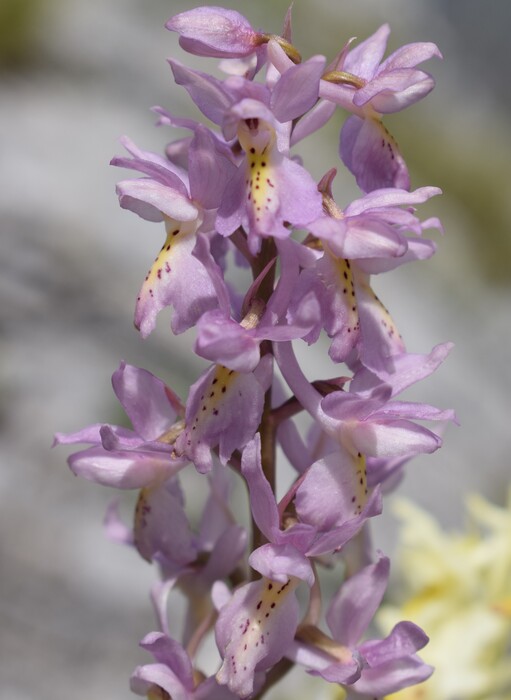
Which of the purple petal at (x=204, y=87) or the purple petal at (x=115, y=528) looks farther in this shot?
the purple petal at (x=115, y=528)

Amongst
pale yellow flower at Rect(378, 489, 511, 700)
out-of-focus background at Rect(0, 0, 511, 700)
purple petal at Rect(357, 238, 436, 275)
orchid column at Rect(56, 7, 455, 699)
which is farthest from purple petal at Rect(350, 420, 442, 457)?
out-of-focus background at Rect(0, 0, 511, 700)

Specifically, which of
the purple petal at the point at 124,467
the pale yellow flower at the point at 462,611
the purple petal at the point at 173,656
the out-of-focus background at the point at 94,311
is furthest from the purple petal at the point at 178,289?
the out-of-focus background at the point at 94,311

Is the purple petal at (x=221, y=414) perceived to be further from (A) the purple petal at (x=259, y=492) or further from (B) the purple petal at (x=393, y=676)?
(B) the purple petal at (x=393, y=676)

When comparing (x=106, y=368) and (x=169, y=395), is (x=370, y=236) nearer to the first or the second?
(x=169, y=395)

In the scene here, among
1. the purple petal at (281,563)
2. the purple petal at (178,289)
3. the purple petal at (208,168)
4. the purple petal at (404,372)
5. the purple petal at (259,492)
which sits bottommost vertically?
the purple petal at (281,563)

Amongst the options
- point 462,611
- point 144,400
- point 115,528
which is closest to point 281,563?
point 144,400

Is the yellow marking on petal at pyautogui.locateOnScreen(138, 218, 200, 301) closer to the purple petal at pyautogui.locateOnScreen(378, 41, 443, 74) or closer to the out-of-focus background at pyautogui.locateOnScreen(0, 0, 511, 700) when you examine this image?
the purple petal at pyautogui.locateOnScreen(378, 41, 443, 74)
